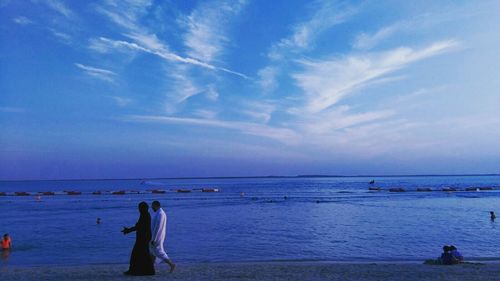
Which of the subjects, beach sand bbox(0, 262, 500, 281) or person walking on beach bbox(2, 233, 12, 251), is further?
person walking on beach bbox(2, 233, 12, 251)

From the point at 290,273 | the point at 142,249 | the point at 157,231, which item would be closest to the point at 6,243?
the point at 142,249

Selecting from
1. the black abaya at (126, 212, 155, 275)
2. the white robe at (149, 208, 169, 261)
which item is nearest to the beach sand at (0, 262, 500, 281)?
the black abaya at (126, 212, 155, 275)

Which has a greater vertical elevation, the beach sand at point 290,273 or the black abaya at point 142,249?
the black abaya at point 142,249

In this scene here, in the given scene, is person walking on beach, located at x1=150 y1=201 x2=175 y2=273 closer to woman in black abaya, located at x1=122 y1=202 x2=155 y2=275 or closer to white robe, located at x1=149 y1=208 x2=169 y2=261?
white robe, located at x1=149 y1=208 x2=169 y2=261

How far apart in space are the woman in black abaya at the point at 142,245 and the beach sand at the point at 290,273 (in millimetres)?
237

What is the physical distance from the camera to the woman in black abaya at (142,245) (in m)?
10.5

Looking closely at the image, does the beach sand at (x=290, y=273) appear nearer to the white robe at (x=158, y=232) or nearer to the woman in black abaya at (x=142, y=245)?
the woman in black abaya at (x=142, y=245)

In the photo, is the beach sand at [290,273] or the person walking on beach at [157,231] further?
the beach sand at [290,273]

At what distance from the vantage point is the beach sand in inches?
432

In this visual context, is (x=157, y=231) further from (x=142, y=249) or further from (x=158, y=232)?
(x=142, y=249)

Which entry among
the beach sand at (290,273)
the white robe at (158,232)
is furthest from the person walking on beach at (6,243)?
the white robe at (158,232)

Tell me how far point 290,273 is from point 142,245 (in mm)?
4222

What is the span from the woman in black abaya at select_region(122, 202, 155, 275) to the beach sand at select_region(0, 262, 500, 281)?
24 centimetres

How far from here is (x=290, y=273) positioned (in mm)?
11773
